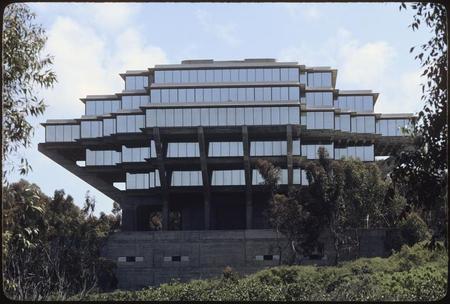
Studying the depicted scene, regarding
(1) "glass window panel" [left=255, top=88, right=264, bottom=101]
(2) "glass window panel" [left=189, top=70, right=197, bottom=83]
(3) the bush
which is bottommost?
(3) the bush

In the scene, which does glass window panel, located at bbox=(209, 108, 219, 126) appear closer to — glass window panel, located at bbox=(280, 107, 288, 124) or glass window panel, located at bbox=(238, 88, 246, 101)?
glass window panel, located at bbox=(238, 88, 246, 101)

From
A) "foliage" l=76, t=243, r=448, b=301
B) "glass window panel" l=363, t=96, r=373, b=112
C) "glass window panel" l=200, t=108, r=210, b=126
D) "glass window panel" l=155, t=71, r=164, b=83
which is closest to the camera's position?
"foliage" l=76, t=243, r=448, b=301

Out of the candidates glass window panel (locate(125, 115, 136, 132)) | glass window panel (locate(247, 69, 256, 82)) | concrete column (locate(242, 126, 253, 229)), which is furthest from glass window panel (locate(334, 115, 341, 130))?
glass window panel (locate(125, 115, 136, 132))

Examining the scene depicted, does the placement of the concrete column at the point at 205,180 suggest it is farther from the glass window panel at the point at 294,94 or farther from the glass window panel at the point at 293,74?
the glass window panel at the point at 293,74

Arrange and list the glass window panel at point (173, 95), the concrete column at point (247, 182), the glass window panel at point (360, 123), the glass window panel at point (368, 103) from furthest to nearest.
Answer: the glass window panel at point (368, 103), the glass window panel at point (360, 123), the glass window panel at point (173, 95), the concrete column at point (247, 182)

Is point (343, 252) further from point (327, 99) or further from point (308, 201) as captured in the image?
point (327, 99)

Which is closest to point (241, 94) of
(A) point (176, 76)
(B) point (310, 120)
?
(A) point (176, 76)

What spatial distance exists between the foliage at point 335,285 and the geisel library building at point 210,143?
828 inches

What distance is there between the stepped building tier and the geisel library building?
107 millimetres

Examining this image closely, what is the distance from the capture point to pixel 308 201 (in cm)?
6322

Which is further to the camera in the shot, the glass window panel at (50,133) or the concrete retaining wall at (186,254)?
the glass window panel at (50,133)

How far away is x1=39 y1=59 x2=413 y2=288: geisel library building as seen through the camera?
72.6 metres

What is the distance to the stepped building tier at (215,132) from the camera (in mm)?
73250

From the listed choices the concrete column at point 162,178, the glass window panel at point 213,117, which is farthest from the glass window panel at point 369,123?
the concrete column at point 162,178
